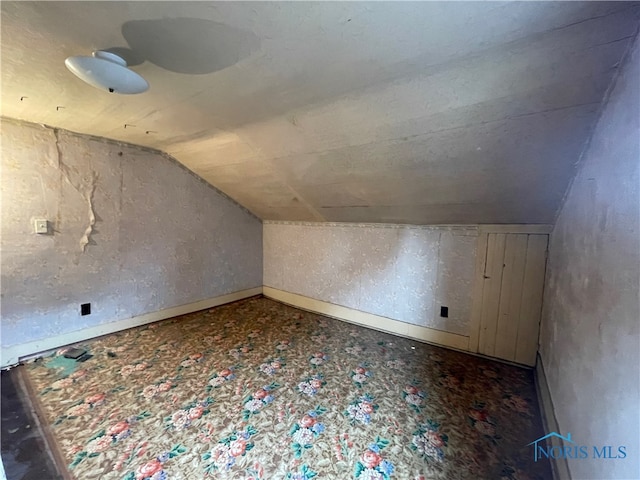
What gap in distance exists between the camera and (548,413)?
5.42 ft

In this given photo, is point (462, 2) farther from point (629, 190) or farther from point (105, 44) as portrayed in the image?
point (105, 44)

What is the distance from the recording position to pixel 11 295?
232 cm

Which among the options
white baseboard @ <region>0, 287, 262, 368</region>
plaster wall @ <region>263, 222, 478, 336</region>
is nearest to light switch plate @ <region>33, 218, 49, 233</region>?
white baseboard @ <region>0, 287, 262, 368</region>

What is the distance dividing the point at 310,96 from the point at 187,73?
0.66 m

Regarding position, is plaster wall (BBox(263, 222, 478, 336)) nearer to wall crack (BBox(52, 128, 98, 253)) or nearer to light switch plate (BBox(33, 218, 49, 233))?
wall crack (BBox(52, 128, 98, 253))

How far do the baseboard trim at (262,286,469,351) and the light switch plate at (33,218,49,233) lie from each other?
2.65 meters

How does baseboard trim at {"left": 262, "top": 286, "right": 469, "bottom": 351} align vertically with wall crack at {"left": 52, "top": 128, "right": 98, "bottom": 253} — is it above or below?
below

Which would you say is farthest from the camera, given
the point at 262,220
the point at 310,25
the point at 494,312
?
the point at 262,220

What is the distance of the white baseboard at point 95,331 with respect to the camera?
2.32m

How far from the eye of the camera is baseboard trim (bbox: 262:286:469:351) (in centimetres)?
276

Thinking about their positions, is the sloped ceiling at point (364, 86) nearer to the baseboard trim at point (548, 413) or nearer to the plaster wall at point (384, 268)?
the plaster wall at point (384, 268)

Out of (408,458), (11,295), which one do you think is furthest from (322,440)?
(11,295)

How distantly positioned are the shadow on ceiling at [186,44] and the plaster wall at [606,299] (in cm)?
145

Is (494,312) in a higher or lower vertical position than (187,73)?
lower
